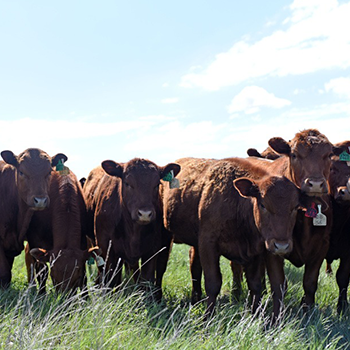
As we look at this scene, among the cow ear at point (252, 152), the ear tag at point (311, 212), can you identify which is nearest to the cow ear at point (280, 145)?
the ear tag at point (311, 212)

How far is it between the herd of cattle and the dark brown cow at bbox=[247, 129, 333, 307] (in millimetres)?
13

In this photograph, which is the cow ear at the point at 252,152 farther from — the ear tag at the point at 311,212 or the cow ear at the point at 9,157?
the cow ear at the point at 9,157

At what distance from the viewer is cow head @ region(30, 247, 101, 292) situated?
5.83 meters

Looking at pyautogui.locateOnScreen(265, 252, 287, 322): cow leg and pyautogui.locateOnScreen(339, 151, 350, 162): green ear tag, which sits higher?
pyautogui.locateOnScreen(339, 151, 350, 162): green ear tag

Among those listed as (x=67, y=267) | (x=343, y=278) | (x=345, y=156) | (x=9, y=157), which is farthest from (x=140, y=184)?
(x=343, y=278)

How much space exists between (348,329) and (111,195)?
3.63 m

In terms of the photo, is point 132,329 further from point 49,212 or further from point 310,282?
point 49,212

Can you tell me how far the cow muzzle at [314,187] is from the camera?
17.7 feet

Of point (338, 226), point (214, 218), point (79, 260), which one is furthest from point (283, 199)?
point (79, 260)

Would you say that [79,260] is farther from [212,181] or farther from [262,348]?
[262,348]

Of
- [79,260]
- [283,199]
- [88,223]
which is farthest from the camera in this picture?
[88,223]

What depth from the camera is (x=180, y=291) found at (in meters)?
7.95

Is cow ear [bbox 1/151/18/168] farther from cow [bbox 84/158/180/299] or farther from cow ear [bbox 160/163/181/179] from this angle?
cow ear [bbox 160/163/181/179]

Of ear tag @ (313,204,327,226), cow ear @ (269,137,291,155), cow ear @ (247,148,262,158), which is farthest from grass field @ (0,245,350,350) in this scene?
cow ear @ (247,148,262,158)
